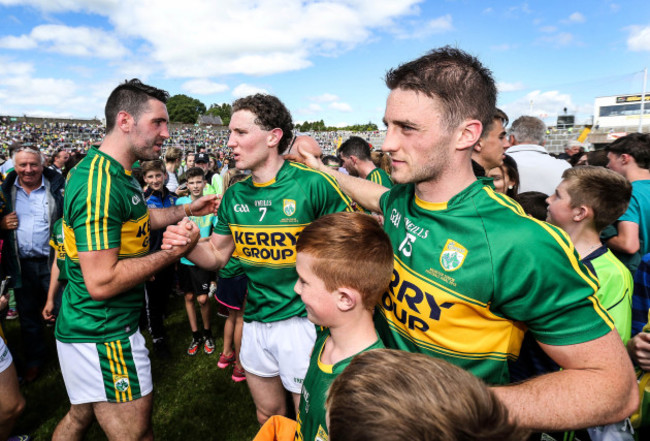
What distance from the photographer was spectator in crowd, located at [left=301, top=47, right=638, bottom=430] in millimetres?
1126

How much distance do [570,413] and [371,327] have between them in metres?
0.76

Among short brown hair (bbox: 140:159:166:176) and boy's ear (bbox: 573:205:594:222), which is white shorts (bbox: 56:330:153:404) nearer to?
boy's ear (bbox: 573:205:594:222)

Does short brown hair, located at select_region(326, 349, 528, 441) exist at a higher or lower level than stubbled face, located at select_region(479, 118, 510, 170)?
lower

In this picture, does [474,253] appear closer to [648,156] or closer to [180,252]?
[180,252]

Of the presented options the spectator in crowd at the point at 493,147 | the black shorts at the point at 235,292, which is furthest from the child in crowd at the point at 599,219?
the black shorts at the point at 235,292

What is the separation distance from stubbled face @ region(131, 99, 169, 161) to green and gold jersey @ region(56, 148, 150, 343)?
0.21 m

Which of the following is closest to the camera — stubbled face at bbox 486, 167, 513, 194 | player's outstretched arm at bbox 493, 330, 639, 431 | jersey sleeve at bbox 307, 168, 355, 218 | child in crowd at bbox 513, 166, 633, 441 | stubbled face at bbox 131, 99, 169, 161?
player's outstretched arm at bbox 493, 330, 639, 431

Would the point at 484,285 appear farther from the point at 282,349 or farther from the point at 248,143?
the point at 248,143

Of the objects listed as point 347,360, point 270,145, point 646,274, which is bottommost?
point 347,360

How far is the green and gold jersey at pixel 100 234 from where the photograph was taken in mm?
2186

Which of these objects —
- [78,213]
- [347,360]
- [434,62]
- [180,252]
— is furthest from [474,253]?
[78,213]

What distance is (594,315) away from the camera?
3.81ft

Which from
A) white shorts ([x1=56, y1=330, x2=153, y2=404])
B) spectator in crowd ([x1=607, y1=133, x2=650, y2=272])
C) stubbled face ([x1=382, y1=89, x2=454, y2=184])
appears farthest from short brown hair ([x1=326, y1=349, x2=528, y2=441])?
spectator in crowd ([x1=607, y1=133, x2=650, y2=272])

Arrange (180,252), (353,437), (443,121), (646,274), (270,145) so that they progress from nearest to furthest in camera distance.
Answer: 1. (353,437)
2. (443,121)
3. (646,274)
4. (180,252)
5. (270,145)
